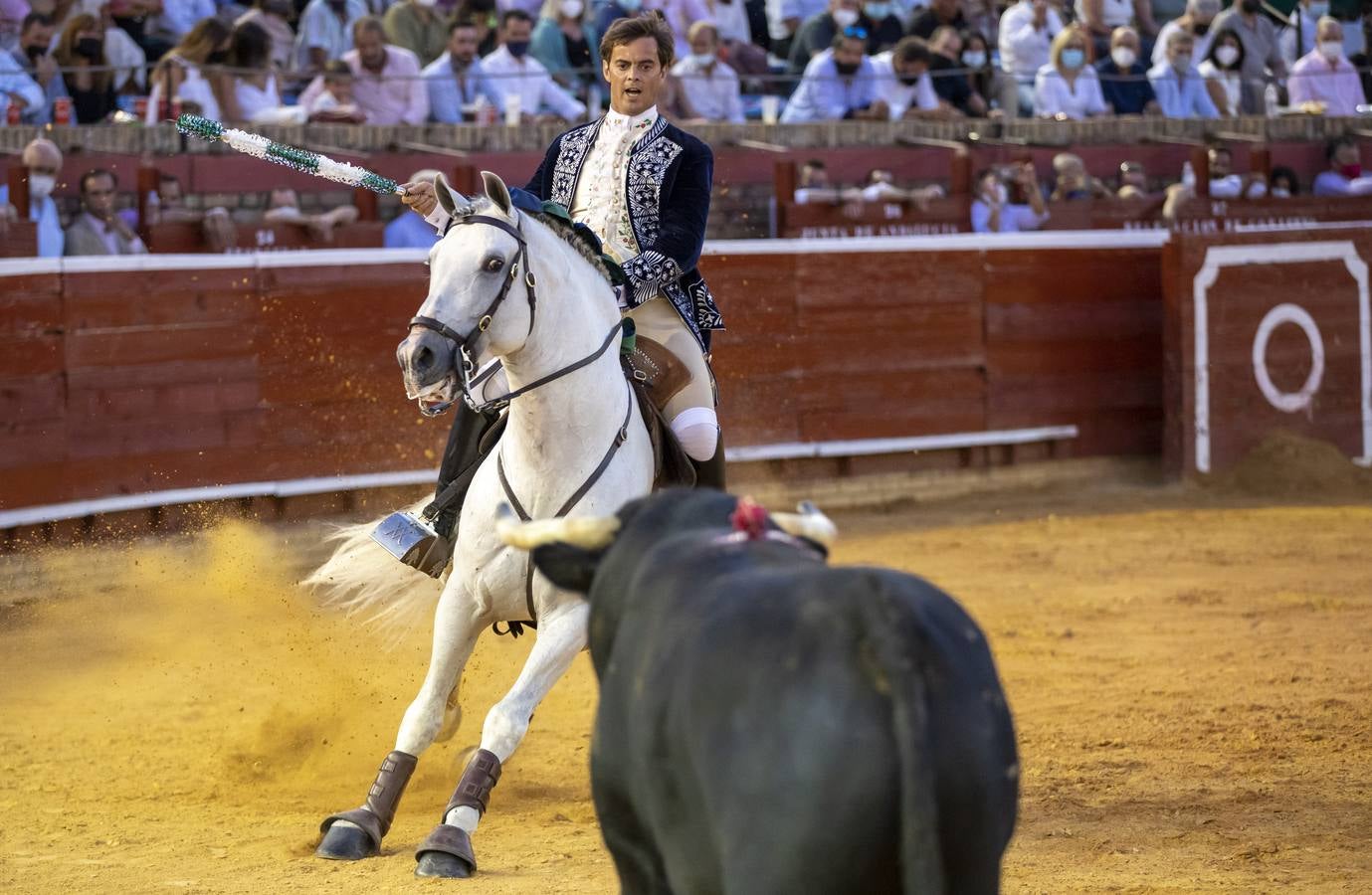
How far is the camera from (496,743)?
406 cm

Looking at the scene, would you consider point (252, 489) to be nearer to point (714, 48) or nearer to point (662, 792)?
point (714, 48)

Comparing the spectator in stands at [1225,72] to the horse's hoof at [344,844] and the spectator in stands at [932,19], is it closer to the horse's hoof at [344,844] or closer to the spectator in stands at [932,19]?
the spectator in stands at [932,19]

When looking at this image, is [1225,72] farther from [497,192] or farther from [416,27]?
[497,192]

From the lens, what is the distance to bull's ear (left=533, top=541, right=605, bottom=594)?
82.9 inches

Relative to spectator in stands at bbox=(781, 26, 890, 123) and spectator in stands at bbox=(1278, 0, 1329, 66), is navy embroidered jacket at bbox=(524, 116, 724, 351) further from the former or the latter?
spectator in stands at bbox=(1278, 0, 1329, 66)

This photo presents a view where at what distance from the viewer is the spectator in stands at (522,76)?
10.4 meters

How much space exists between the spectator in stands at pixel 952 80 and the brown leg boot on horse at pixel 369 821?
8.80 m

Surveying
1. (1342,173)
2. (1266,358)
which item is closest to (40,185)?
(1266,358)

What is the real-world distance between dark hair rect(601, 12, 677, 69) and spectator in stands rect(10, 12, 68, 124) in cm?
492

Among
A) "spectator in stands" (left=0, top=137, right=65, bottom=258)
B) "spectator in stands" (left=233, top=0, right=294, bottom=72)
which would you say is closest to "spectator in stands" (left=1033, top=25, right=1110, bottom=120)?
"spectator in stands" (left=233, top=0, right=294, bottom=72)

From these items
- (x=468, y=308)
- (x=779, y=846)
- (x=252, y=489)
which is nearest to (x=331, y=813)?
(x=468, y=308)

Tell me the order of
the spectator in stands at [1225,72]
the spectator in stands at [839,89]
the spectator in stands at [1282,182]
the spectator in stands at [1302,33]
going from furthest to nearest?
the spectator in stands at [1302,33] < the spectator in stands at [1225,72] < the spectator in stands at [1282,182] < the spectator in stands at [839,89]

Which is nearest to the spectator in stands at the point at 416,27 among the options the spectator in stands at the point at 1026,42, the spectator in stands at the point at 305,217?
the spectator in stands at the point at 305,217

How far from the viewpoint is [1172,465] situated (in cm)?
1091
